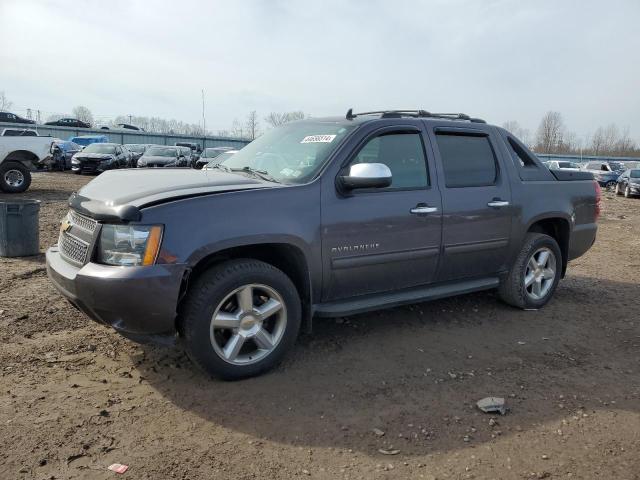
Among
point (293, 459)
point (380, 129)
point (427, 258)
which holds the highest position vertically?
point (380, 129)

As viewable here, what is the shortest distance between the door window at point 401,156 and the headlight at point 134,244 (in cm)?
173

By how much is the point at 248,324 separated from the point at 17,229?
4.99 m

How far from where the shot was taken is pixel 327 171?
12.7 feet

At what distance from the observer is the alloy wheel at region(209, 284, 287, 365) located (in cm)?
345

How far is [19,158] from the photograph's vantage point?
559 inches

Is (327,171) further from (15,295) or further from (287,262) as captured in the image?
(15,295)

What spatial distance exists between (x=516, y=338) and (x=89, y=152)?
24137mm

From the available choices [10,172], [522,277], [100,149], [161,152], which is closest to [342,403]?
[522,277]

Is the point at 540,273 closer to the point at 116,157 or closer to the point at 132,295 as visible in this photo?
the point at 132,295

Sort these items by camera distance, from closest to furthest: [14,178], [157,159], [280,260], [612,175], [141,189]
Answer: [141,189] → [280,260] → [14,178] → [157,159] → [612,175]

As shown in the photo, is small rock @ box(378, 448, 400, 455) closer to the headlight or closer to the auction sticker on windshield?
the headlight

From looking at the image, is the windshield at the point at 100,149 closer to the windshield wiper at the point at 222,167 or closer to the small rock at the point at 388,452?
the windshield wiper at the point at 222,167

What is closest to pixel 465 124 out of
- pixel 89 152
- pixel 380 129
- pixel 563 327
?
pixel 380 129

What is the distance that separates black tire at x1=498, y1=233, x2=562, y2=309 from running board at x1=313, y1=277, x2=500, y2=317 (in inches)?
11.2
